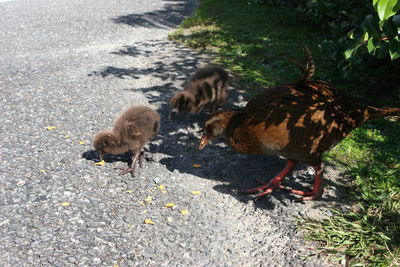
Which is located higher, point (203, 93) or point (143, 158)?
point (203, 93)

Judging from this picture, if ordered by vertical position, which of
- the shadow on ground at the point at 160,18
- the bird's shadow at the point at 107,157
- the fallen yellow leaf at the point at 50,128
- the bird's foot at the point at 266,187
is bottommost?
the bird's shadow at the point at 107,157

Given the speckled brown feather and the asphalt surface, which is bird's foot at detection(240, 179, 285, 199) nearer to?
the asphalt surface

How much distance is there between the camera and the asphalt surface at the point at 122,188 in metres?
3.36

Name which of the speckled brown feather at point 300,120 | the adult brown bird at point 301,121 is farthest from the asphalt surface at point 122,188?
the speckled brown feather at point 300,120

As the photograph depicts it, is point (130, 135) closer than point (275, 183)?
No

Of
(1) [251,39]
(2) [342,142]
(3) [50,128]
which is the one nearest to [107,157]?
(3) [50,128]

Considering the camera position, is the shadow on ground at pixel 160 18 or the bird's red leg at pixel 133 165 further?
the shadow on ground at pixel 160 18

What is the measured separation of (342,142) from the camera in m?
4.95

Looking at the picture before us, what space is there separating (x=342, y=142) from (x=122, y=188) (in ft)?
9.56

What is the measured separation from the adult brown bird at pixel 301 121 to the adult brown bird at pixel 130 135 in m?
1.31

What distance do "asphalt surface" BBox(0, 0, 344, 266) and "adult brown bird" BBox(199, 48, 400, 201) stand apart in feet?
1.86

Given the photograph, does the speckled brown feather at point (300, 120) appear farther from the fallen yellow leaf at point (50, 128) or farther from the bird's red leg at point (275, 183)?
the fallen yellow leaf at point (50, 128)

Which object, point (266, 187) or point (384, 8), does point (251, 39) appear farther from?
point (384, 8)

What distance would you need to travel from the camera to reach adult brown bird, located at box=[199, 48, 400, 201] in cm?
355
